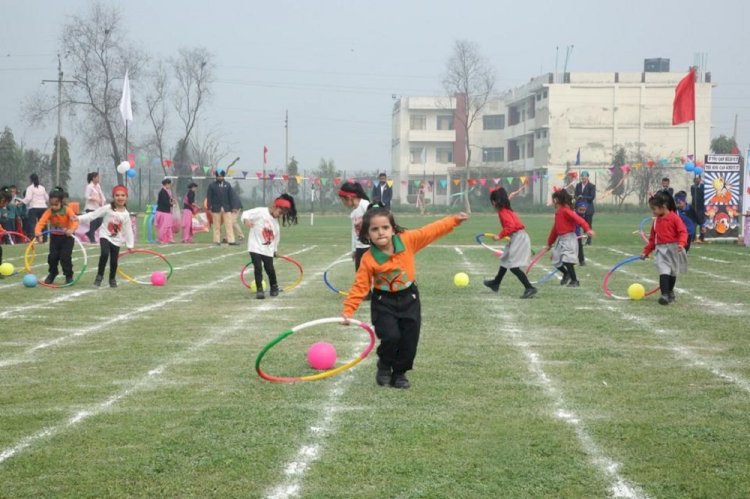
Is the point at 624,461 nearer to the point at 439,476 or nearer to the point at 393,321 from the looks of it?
the point at 439,476

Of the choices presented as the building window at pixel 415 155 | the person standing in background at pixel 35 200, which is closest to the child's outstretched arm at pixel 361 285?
the person standing in background at pixel 35 200

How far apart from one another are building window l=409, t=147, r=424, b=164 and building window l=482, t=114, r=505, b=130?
21.4 ft

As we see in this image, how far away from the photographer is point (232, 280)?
58.1 ft

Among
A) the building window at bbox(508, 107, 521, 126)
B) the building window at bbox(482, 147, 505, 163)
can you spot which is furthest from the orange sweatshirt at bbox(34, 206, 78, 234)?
the building window at bbox(482, 147, 505, 163)

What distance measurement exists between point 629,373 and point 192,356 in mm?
3840

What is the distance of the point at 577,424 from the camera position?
21.5 feet

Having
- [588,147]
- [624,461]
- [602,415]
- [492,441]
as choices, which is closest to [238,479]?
[492,441]

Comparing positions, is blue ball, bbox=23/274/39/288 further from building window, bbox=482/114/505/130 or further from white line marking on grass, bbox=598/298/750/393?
building window, bbox=482/114/505/130

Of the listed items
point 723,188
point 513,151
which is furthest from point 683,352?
point 513,151

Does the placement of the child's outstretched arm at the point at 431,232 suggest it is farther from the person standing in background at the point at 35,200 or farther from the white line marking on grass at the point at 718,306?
the person standing in background at the point at 35,200

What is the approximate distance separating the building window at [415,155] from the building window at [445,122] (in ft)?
9.59

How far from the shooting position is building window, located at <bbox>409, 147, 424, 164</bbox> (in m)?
97.6

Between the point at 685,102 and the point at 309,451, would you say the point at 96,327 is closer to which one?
the point at 309,451

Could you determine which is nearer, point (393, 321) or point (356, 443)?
point (356, 443)
